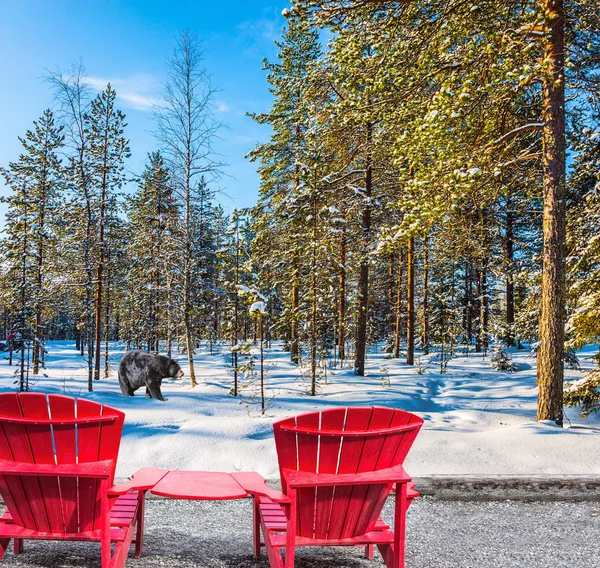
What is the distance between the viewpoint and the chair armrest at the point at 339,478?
2.80 metres

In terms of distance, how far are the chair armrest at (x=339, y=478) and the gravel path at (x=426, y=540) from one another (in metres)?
Answer: 1.13

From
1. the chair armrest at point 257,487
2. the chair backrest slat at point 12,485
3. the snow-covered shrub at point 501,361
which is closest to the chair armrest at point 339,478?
the chair armrest at point 257,487

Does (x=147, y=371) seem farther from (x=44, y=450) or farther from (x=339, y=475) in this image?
(x=339, y=475)

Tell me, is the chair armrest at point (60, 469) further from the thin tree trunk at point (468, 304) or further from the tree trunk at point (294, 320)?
the thin tree trunk at point (468, 304)

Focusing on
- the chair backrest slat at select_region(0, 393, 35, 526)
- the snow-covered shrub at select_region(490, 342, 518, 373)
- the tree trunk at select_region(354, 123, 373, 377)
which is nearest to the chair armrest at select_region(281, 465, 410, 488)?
the chair backrest slat at select_region(0, 393, 35, 526)

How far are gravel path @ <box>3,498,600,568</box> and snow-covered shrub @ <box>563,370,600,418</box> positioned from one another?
4344 mm

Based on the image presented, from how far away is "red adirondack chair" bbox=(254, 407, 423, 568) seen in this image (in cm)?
283

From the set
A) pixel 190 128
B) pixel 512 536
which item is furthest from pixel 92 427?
pixel 190 128

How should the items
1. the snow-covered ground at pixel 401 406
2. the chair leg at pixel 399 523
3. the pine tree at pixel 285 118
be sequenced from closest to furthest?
the chair leg at pixel 399 523
the snow-covered ground at pixel 401 406
the pine tree at pixel 285 118

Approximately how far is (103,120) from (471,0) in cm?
1698

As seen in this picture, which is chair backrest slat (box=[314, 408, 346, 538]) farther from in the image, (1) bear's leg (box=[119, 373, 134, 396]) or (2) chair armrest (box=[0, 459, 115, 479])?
(1) bear's leg (box=[119, 373, 134, 396])

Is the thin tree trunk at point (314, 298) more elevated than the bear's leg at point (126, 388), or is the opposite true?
the thin tree trunk at point (314, 298)

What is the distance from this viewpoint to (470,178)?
7.25 m

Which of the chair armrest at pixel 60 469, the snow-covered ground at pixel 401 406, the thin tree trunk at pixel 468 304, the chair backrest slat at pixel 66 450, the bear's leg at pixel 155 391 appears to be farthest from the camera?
the thin tree trunk at pixel 468 304
